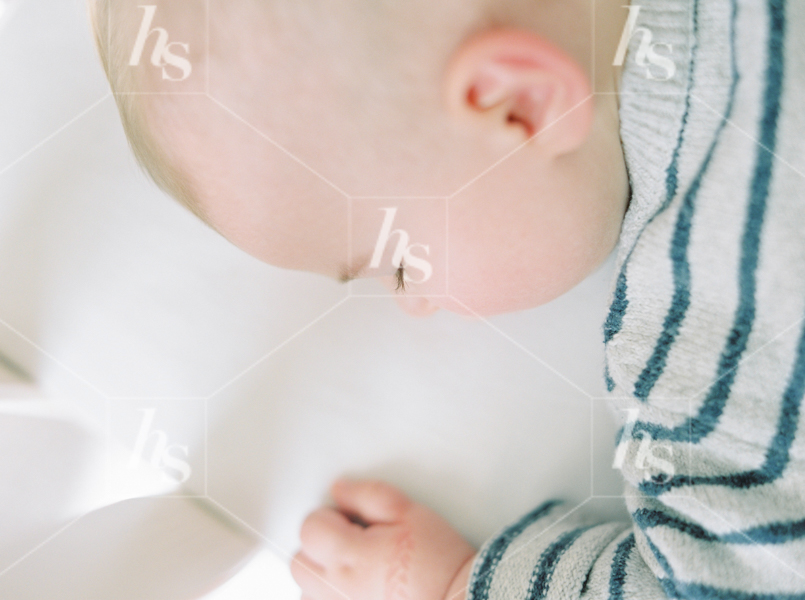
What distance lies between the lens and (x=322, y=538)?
429 mm

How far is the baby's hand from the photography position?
16.9 inches

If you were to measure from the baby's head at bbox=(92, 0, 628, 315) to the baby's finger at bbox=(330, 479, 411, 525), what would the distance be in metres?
0.16

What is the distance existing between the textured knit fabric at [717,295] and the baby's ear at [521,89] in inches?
1.9

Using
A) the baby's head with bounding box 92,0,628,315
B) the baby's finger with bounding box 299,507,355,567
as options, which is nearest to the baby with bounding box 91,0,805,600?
the baby's head with bounding box 92,0,628,315

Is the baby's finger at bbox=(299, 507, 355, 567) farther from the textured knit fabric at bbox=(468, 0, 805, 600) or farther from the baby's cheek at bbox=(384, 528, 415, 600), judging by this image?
the textured knit fabric at bbox=(468, 0, 805, 600)

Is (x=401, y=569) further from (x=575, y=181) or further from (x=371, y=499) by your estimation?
(x=575, y=181)

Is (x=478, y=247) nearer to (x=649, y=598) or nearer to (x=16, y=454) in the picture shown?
(x=649, y=598)

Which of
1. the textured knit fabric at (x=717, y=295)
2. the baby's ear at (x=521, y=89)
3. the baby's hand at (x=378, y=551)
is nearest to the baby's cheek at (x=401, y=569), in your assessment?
the baby's hand at (x=378, y=551)

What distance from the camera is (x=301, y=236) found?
0.33 metres

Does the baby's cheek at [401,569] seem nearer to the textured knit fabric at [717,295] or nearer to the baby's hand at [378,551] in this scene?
the baby's hand at [378,551]

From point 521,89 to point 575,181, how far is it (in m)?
0.07

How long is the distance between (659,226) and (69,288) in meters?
0.37

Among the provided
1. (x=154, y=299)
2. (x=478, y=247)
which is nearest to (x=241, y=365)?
(x=154, y=299)

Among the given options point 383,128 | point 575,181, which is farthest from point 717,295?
point 383,128
